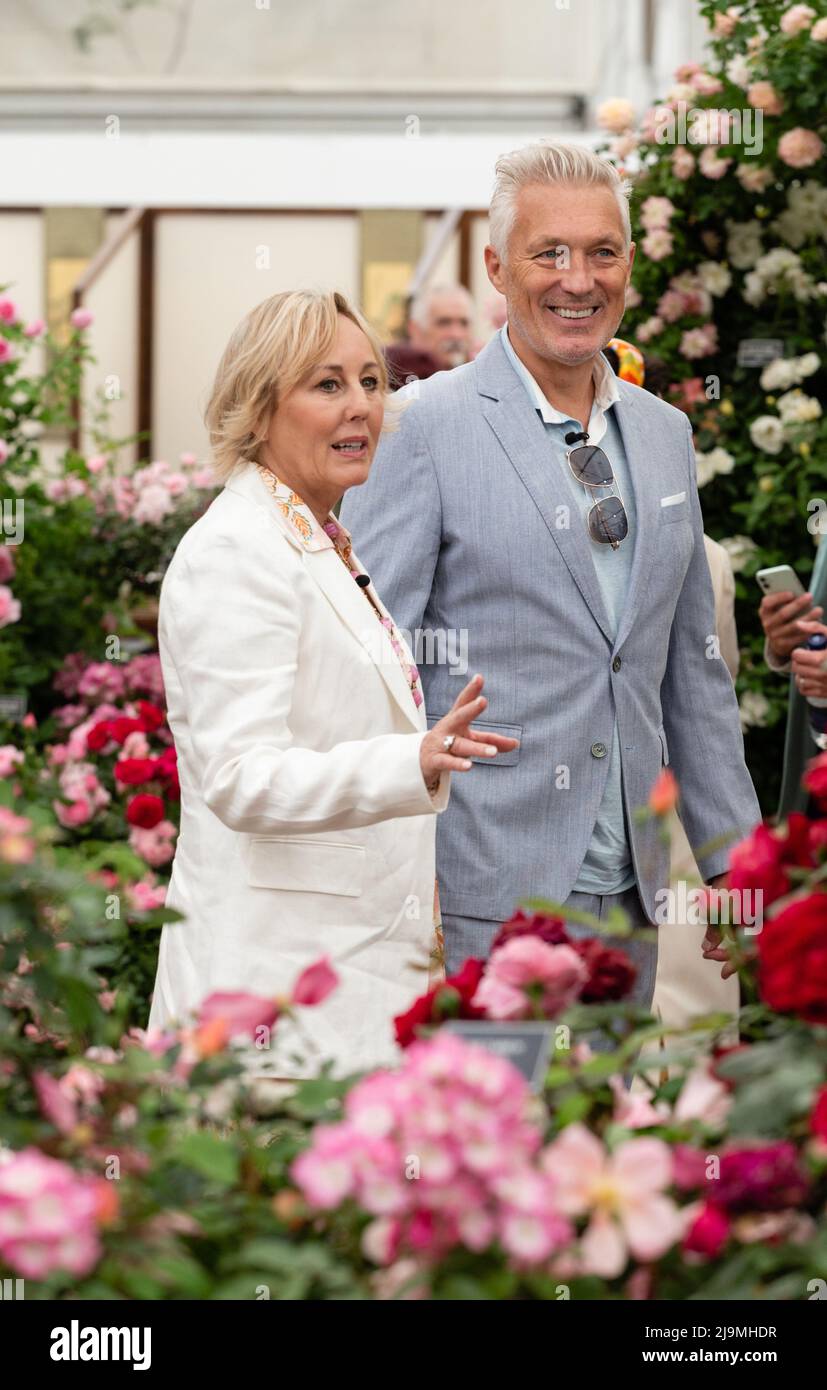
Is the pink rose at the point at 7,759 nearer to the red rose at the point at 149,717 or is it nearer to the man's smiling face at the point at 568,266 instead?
the red rose at the point at 149,717

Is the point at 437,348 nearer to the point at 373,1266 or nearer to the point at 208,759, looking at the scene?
the point at 208,759

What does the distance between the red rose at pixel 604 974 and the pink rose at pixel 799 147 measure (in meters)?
3.61

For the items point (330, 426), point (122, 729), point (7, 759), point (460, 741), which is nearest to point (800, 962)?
point (460, 741)

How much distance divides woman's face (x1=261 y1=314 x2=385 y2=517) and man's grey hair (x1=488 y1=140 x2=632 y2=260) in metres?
0.41

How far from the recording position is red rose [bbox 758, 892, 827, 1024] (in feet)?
3.46

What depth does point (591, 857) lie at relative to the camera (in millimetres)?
2496

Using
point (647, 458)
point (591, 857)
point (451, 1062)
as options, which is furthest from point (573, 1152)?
point (647, 458)

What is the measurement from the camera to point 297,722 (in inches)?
85.0

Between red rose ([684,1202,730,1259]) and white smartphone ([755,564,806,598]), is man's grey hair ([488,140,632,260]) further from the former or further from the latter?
red rose ([684,1202,730,1259])

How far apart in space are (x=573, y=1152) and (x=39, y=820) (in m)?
0.47

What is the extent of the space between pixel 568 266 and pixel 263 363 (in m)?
0.51

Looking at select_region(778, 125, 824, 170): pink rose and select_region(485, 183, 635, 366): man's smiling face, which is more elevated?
select_region(778, 125, 824, 170): pink rose

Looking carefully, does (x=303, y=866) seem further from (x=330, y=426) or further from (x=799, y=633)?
(x=799, y=633)

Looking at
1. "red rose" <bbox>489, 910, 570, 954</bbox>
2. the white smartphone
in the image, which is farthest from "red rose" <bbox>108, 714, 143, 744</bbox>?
"red rose" <bbox>489, 910, 570, 954</bbox>
